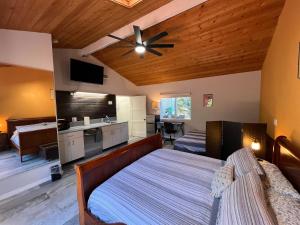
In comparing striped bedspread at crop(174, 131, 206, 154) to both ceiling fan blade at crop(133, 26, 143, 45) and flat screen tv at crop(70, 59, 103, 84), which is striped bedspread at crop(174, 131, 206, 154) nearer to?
ceiling fan blade at crop(133, 26, 143, 45)

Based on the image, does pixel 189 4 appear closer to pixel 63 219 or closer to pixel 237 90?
pixel 237 90

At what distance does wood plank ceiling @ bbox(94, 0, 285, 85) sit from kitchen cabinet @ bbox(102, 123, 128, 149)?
211 centimetres

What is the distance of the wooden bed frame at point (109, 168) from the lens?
1370 millimetres

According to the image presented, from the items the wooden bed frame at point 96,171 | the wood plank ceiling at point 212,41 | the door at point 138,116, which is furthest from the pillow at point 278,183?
the door at point 138,116

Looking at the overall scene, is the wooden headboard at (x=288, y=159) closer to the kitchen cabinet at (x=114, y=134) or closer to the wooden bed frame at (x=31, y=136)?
the wooden bed frame at (x=31, y=136)

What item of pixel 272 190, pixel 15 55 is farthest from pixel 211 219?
pixel 15 55

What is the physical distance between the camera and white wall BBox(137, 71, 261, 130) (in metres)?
4.32

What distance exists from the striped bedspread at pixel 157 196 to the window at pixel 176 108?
147 inches

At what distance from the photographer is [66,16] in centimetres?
246

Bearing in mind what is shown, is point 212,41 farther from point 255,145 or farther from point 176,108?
point 176,108

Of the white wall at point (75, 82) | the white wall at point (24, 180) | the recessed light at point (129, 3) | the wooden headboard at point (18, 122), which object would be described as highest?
the recessed light at point (129, 3)

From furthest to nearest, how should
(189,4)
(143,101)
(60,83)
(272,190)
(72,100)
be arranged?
(143,101) → (72,100) → (60,83) → (189,4) → (272,190)

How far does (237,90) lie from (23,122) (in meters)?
5.40

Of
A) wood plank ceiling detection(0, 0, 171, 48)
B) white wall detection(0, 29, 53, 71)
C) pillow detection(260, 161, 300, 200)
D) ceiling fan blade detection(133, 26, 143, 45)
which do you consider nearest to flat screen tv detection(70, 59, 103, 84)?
wood plank ceiling detection(0, 0, 171, 48)
